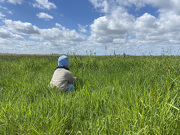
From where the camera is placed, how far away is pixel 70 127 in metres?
1.89

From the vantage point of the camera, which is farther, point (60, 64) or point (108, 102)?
point (60, 64)

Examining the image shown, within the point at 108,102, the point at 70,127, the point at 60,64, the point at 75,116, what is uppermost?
the point at 60,64

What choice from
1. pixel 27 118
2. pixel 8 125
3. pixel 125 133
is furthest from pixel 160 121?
pixel 8 125

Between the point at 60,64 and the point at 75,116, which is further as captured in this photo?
the point at 60,64

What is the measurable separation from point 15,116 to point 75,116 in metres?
1.04

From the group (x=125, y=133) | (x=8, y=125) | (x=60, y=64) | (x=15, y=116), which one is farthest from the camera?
(x=60, y=64)

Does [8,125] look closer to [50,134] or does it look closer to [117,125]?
[50,134]

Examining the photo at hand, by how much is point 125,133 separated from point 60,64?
303cm

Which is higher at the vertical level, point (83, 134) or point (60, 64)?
point (60, 64)

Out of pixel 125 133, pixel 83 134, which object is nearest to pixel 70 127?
pixel 83 134

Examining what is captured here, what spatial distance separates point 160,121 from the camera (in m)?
1.42

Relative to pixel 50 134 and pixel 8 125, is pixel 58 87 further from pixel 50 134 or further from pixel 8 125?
pixel 50 134

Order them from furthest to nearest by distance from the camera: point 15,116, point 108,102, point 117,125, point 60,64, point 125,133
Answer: point 60,64
point 108,102
point 15,116
point 117,125
point 125,133


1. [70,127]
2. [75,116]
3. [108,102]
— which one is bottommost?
[70,127]
